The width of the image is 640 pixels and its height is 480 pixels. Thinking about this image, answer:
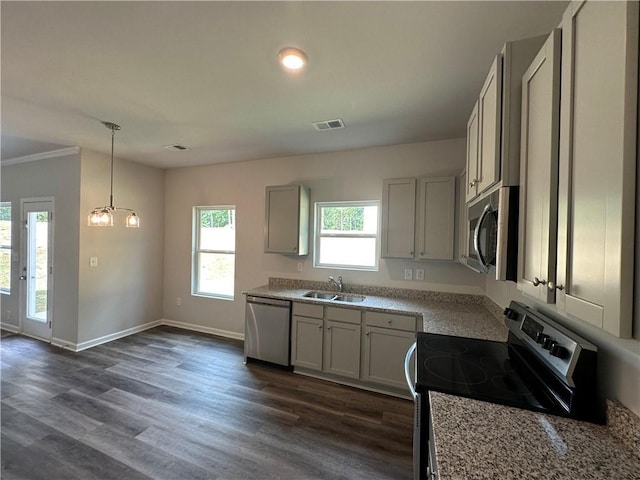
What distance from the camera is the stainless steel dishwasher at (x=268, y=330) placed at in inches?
129

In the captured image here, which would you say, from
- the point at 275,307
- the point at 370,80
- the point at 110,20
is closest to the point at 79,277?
the point at 275,307

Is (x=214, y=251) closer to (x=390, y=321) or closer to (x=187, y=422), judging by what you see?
(x=187, y=422)

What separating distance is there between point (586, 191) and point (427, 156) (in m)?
2.66

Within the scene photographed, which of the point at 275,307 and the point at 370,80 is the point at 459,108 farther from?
the point at 275,307

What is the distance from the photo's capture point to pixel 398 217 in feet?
10.3

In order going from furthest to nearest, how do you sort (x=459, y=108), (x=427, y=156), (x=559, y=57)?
(x=427, y=156) < (x=459, y=108) < (x=559, y=57)

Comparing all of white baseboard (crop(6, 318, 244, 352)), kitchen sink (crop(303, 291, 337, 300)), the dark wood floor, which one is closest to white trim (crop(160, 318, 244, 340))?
white baseboard (crop(6, 318, 244, 352))

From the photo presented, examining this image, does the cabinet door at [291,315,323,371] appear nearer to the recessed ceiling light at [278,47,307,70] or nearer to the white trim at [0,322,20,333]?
the recessed ceiling light at [278,47,307,70]

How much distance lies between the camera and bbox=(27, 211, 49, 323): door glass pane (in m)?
4.10

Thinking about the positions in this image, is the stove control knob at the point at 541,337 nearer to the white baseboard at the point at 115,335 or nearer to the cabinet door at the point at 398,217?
the cabinet door at the point at 398,217

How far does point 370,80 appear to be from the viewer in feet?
6.56

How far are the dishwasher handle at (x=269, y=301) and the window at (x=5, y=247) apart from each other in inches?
164

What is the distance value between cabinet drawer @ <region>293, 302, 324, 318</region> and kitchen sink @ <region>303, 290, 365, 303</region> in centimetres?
21

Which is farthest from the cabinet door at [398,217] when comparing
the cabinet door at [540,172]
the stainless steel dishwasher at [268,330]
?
the cabinet door at [540,172]
